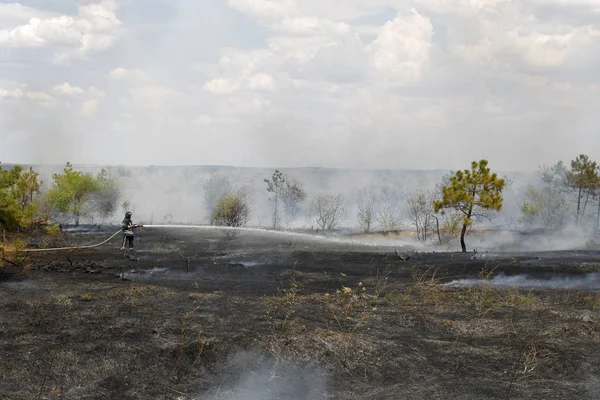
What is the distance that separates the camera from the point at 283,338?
34.7 ft

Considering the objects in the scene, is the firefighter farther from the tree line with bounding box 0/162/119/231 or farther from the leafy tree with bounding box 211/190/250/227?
the leafy tree with bounding box 211/190/250/227

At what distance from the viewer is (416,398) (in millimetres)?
8516

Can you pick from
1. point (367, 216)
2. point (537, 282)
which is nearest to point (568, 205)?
point (367, 216)

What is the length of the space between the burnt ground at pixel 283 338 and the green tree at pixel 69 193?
1117 inches

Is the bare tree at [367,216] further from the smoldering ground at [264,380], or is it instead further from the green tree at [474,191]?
the smoldering ground at [264,380]

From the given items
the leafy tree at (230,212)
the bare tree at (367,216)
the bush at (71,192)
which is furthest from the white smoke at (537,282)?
the bush at (71,192)

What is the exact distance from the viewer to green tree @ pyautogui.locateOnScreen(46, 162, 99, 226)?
148ft

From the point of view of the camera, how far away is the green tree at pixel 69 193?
4525 centimetres

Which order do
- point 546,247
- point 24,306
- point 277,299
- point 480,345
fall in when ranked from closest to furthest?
point 480,345
point 24,306
point 277,299
point 546,247

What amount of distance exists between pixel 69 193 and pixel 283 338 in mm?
40240

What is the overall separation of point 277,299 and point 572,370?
734cm

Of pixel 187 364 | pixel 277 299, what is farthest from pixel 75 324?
pixel 277 299

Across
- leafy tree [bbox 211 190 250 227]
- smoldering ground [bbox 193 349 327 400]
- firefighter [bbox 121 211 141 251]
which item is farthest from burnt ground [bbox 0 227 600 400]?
leafy tree [bbox 211 190 250 227]

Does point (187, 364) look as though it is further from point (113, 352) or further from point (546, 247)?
point (546, 247)
